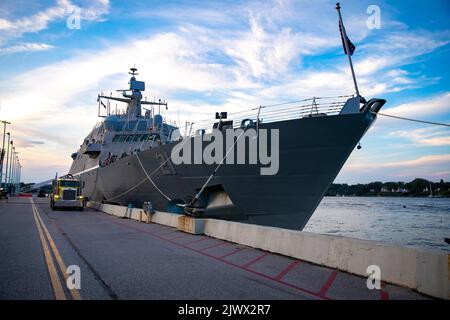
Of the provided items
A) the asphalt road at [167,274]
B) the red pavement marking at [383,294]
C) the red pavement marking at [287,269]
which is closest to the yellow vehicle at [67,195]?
the asphalt road at [167,274]

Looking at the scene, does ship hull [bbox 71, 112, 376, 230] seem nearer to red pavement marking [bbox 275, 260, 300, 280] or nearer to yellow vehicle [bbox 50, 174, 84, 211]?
red pavement marking [bbox 275, 260, 300, 280]

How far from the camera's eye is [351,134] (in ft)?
37.2

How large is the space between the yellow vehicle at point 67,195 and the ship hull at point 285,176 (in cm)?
1320

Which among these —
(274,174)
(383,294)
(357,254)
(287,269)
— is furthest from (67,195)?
(383,294)

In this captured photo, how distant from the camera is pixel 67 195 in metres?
26.1

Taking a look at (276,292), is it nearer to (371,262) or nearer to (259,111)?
(371,262)

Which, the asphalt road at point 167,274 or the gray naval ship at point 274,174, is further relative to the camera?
the gray naval ship at point 274,174

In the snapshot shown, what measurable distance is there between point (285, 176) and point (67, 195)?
2031 cm

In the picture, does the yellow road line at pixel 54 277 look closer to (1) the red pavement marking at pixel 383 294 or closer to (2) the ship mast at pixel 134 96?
(1) the red pavement marking at pixel 383 294

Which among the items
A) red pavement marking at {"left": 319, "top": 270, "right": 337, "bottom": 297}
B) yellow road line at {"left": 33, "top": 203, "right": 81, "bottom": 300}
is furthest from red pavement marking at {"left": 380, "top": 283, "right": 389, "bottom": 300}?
yellow road line at {"left": 33, "top": 203, "right": 81, "bottom": 300}

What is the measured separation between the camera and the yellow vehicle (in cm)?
2592

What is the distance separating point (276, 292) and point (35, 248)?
688 cm

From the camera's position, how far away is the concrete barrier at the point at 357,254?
15.6ft

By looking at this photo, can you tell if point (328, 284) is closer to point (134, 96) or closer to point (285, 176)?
point (285, 176)
